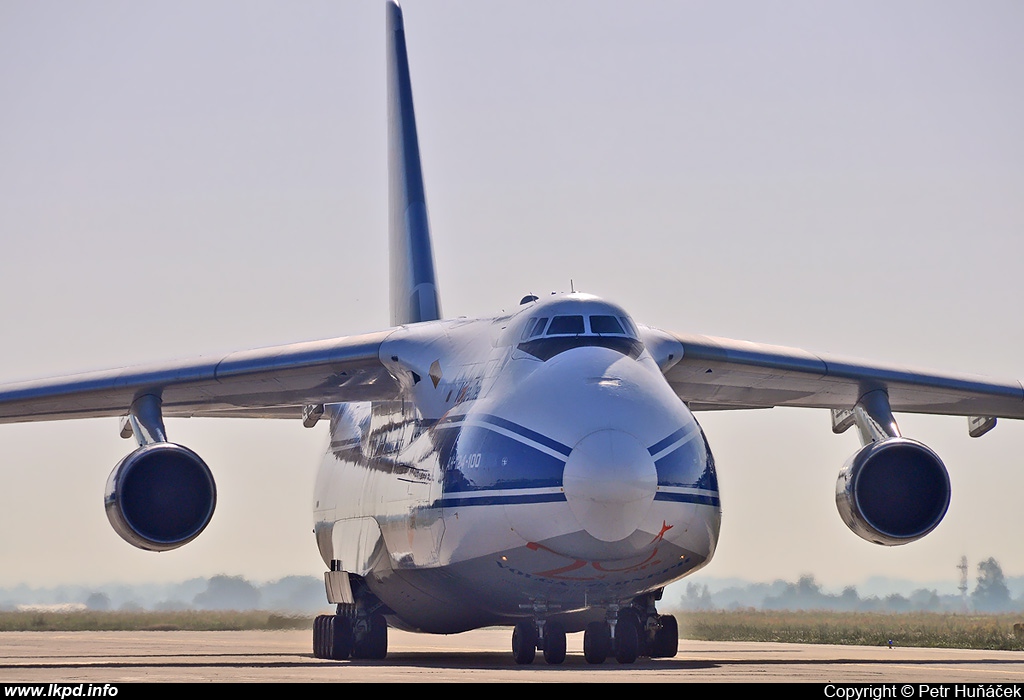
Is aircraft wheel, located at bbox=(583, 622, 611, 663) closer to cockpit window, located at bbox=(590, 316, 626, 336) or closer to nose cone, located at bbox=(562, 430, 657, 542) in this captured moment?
nose cone, located at bbox=(562, 430, 657, 542)

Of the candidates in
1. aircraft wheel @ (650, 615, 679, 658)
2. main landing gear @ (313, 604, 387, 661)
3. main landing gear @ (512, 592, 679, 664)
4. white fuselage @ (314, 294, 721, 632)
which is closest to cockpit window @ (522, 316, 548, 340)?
white fuselage @ (314, 294, 721, 632)

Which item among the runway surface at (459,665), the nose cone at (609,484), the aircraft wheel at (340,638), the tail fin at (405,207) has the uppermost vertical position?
the tail fin at (405,207)

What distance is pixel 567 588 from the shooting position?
1364 cm

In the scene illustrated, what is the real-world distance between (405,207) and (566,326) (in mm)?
8151

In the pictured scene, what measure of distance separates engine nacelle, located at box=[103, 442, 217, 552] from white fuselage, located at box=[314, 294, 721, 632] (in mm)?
1903

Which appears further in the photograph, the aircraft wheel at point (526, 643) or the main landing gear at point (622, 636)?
the aircraft wheel at point (526, 643)

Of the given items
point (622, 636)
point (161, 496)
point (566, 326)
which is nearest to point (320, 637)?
point (161, 496)

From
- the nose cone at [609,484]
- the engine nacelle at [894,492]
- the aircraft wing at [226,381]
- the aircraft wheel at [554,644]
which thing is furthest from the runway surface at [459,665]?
the aircraft wing at [226,381]

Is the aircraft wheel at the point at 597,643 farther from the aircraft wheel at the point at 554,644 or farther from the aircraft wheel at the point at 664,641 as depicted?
the aircraft wheel at the point at 664,641

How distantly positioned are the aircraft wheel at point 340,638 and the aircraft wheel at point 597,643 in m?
3.39

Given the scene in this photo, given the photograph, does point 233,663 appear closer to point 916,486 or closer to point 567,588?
point 567,588

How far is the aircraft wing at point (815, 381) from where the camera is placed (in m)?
17.0

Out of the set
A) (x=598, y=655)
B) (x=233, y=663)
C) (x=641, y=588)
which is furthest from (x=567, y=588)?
(x=233, y=663)
